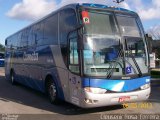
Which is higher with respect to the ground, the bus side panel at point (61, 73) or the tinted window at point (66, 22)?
the tinted window at point (66, 22)

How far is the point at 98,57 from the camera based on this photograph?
8828mm

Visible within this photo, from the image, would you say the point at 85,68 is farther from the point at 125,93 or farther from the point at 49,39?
the point at 49,39

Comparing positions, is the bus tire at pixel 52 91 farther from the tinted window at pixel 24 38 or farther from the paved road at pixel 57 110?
the tinted window at pixel 24 38

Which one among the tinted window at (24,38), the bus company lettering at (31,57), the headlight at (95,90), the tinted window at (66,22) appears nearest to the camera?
the headlight at (95,90)

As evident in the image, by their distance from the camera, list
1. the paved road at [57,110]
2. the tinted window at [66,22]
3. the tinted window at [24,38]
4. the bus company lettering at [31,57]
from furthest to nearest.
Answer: the tinted window at [24,38] → the bus company lettering at [31,57] → the tinted window at [66,22] → the paved road at [57,110]

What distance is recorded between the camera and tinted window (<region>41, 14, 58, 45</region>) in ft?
36.0

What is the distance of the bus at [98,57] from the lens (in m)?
8.73

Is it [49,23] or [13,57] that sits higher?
[49,23]

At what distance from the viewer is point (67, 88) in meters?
9.73

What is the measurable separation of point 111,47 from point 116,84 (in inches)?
43.3

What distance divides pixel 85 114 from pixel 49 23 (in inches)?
165

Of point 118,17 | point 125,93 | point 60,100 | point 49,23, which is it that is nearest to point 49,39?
point 49,23

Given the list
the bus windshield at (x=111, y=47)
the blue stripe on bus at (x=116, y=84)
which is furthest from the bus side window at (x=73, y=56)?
the blue stripe on bus at (x=116, y=84)

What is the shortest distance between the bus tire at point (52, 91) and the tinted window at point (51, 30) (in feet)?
4.84
